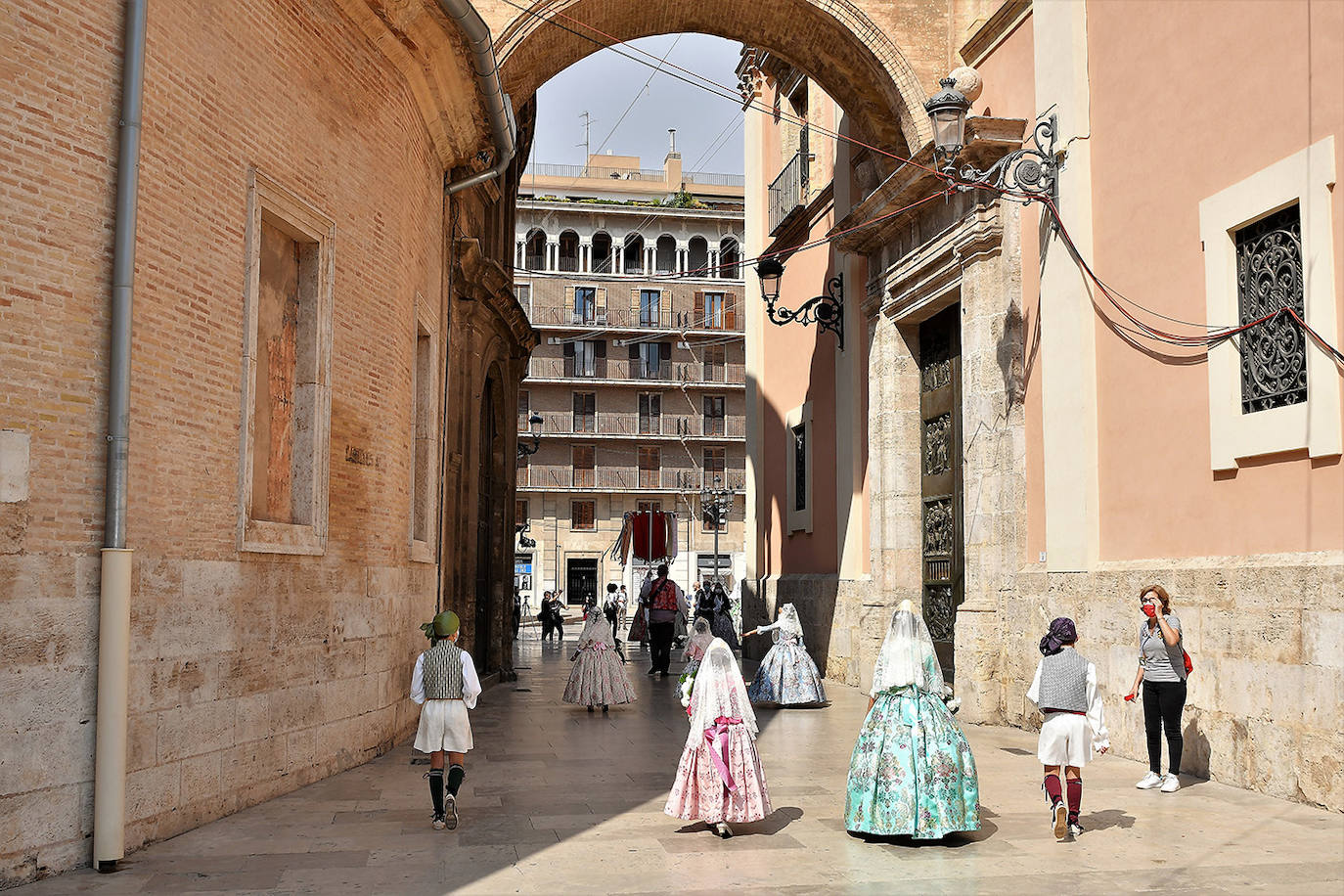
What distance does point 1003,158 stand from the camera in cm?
1297

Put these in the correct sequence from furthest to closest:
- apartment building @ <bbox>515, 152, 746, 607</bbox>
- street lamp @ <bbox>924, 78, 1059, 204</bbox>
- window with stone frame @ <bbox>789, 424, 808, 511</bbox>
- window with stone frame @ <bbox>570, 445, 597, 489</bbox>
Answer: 1. window with stone frame @ <bbox>570, 445, 597, 489</bbox>
2. apartment building @ <bbox>515, 152, 746, 607</bbox>
3. window with stone frame @ <bbox>789, 424, 808, 511</bbox>
4. street lamp @ <bbox>924, 78, 1059, 204</bbox>

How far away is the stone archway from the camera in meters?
15.2

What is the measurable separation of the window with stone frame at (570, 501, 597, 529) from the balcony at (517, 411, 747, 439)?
10.7 feet

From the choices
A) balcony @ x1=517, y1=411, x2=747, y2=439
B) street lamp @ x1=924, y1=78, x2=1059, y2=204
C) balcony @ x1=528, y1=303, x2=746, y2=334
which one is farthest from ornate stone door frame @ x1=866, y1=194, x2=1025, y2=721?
balcony @ x1=528, y1=303, x2=746, y2=334

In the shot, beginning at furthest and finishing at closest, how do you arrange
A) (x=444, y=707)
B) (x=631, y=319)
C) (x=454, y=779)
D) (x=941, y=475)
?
1. (x=631, y=319)
2. (x=941, y=475)
3. (x=444, y=707)
4. (x=454, y=779)

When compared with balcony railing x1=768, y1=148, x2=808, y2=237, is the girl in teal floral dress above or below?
below

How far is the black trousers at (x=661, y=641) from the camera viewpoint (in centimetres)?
2142

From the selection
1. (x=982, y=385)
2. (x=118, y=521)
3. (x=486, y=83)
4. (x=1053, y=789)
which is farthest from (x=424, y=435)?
(x=1053, y=789)

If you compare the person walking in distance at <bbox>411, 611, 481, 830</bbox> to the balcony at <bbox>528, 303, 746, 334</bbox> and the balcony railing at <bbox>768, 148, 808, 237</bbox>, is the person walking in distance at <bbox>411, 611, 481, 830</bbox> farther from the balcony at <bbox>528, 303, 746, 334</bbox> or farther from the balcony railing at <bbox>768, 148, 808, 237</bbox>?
the balcony at <bbox>528, 303, 746, 334</bbox>

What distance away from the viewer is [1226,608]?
32.0 feet

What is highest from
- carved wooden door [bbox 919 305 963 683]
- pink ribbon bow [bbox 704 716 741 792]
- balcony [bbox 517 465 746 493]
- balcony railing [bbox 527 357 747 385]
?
balcony railing [bbox 527 357 747 385]

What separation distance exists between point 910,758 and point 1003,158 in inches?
289

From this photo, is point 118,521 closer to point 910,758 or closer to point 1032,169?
point 910,758

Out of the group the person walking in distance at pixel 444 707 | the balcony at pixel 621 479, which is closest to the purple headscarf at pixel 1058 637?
the person walking in distance at pixel 444 707
